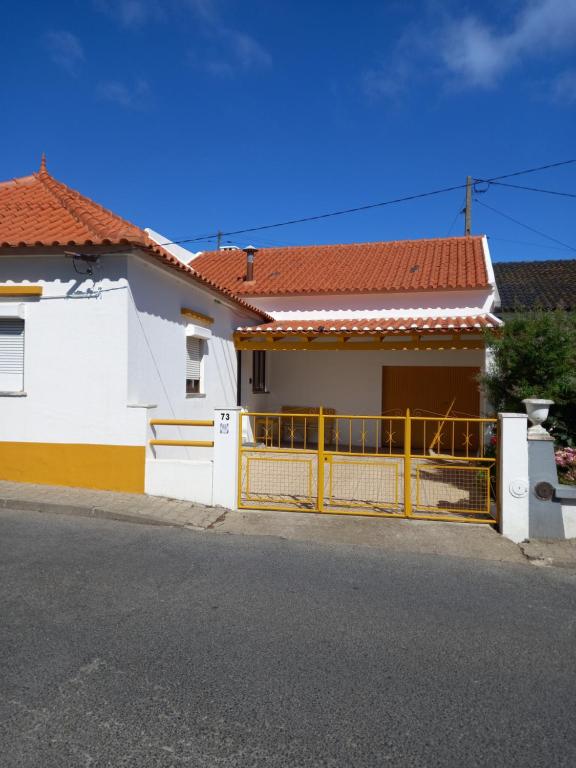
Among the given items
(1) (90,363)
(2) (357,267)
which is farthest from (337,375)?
(1) (90,363)

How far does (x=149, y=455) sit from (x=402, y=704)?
5547 millimetres

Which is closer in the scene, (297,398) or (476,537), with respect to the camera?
(476,537)

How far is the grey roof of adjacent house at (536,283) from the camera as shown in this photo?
1589cm

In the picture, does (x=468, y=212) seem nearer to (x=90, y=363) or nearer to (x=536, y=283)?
(x=536, y=283)

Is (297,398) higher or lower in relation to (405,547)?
higher

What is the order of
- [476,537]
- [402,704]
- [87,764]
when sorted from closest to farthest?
1. [87,764]
2. [402,704]
3. [476,537]

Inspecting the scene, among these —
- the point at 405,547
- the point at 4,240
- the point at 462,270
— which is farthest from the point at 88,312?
the point at 462,270

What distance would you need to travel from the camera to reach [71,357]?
26.2 feet

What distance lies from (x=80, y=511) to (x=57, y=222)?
14.9 ft

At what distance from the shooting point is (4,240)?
7.88 m

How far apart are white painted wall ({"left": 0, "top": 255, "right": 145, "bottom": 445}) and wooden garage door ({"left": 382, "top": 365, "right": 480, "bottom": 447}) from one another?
28.6 ft

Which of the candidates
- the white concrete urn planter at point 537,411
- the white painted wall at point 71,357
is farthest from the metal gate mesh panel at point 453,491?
the white painted wall at point 71,357

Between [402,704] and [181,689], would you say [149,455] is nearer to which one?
[181,689]

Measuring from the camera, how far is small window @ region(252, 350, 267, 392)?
1491 centimetres
